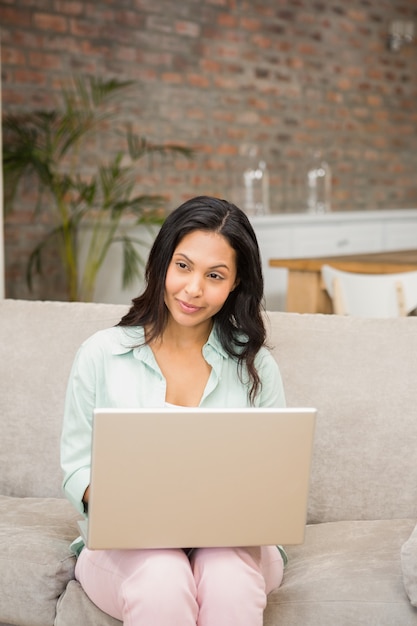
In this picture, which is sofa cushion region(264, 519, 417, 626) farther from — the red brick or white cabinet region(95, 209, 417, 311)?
the red brick

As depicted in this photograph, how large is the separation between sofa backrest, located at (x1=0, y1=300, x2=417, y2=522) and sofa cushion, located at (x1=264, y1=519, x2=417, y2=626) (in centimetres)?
27

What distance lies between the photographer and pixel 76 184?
5059 mm

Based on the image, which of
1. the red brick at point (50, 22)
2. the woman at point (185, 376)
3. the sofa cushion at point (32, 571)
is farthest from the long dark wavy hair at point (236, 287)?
the red brick at point (50, 22)

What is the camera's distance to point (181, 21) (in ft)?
19.8

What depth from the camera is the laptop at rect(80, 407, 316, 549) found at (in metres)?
1.62

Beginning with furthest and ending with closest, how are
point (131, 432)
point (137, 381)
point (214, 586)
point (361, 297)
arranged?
point (361, 297)
point (137, 381)
point (214, 586)
point (131, 432)

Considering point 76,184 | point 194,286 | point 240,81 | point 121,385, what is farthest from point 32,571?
point 240,81

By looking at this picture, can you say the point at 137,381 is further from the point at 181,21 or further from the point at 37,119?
the point at 181,21

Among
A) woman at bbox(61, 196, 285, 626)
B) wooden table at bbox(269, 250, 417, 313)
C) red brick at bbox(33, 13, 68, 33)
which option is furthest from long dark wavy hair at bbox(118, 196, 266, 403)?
red brick at bbox(33, 13, 68, 33)

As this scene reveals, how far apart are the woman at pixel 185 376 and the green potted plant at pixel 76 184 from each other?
271 cm

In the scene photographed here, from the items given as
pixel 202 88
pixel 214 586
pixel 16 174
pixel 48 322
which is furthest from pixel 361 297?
pixel 202 88

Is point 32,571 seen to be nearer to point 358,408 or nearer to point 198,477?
point 198,477

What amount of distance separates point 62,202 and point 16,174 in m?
0.27

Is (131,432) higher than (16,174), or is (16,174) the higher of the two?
(16,174)
